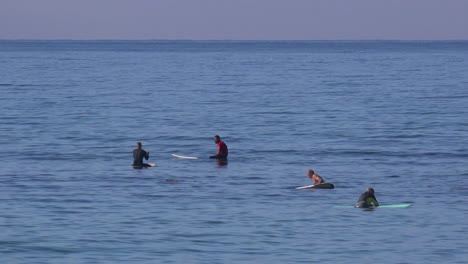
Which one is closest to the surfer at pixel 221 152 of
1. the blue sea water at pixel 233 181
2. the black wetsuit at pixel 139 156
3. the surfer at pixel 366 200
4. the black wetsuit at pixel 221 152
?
the black wetsuit at pixel 221 152

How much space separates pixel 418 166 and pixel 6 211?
861 inches

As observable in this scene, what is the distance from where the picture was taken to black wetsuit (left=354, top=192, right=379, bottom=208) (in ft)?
125

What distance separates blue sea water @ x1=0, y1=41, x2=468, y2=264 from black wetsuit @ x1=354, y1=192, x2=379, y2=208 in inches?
13.9

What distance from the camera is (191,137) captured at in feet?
216

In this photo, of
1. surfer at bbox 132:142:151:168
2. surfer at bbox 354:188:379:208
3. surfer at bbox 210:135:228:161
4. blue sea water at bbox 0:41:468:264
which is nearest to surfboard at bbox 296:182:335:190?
blue sea water at bbox 0:41:468:264

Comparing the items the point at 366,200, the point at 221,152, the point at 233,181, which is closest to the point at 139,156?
the point at 221,152

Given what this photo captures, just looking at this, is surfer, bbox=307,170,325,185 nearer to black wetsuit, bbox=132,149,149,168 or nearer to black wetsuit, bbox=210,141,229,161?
black wetsuit, bbox=210,141,229,161

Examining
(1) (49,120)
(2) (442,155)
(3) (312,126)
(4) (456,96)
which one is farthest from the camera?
(4) (456,96)

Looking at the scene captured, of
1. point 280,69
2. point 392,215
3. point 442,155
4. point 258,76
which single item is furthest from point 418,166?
point 280,69

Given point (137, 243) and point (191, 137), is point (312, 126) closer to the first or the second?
point (191, 137)

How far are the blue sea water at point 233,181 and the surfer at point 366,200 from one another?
1.15 feet

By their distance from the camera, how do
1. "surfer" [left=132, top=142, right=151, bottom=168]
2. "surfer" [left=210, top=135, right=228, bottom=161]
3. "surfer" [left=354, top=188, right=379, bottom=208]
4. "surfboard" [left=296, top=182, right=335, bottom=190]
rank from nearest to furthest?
"surfer" [left=354, top=188, right=379, bottom=208] < "surfboard" [left=296, top=182, right=335, bottom=190] < "surfer" [left=132, top=142, right=151, bottom=168] < "surfer" [left=210, top=135, right=228, bottom=161]

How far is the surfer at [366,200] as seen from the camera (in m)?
38.1

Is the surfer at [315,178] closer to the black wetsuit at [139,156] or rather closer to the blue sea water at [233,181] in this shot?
the blue sea water at [233,181]
